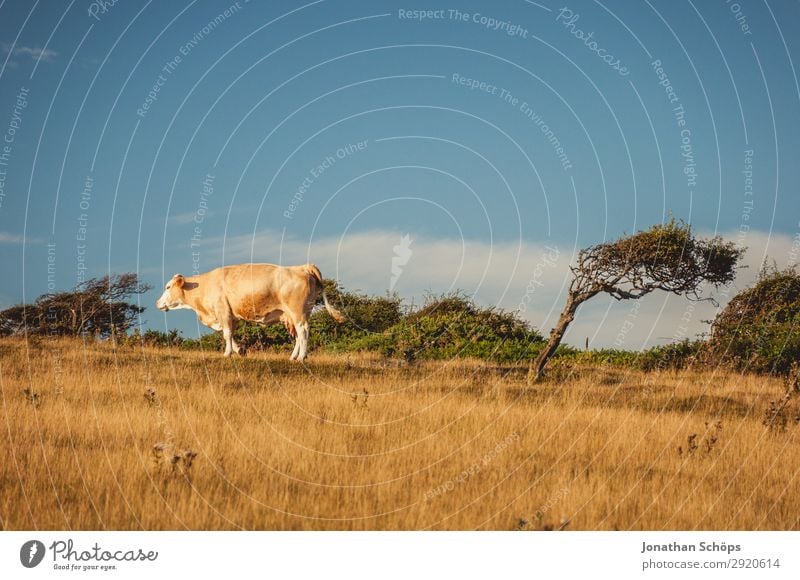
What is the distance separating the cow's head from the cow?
0.20 ft

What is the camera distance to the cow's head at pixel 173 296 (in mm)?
25953

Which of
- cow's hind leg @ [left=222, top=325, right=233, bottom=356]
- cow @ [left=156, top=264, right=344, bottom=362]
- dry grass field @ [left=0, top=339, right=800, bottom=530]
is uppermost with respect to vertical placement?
cow @ [left=156, top=264, right=344, bottom=362]

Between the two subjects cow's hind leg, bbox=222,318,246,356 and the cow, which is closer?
the cow

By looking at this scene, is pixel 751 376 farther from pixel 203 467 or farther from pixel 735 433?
pixel 203 467

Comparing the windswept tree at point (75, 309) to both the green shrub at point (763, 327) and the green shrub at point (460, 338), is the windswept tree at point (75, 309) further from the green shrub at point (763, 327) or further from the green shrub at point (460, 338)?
the green shrub at point (763, 327)

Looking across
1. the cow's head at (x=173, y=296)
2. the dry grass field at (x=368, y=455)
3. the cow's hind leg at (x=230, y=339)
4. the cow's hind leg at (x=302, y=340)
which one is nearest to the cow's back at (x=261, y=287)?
the cow's hind leg at (x=230, y=339)

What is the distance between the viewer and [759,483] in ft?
37.4

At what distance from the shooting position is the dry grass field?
912 cm

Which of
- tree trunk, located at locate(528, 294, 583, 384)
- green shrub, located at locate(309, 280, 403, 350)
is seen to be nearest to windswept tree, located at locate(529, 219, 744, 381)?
tree trunk, located at locate(528, 294, 583, 384)

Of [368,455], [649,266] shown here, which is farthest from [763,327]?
[368,455]

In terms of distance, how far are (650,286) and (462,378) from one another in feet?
21.8

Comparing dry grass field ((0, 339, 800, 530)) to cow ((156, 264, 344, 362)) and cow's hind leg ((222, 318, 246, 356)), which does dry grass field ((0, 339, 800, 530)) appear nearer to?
cow ((156, 264, 344, 362))

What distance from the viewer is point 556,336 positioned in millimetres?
22016
